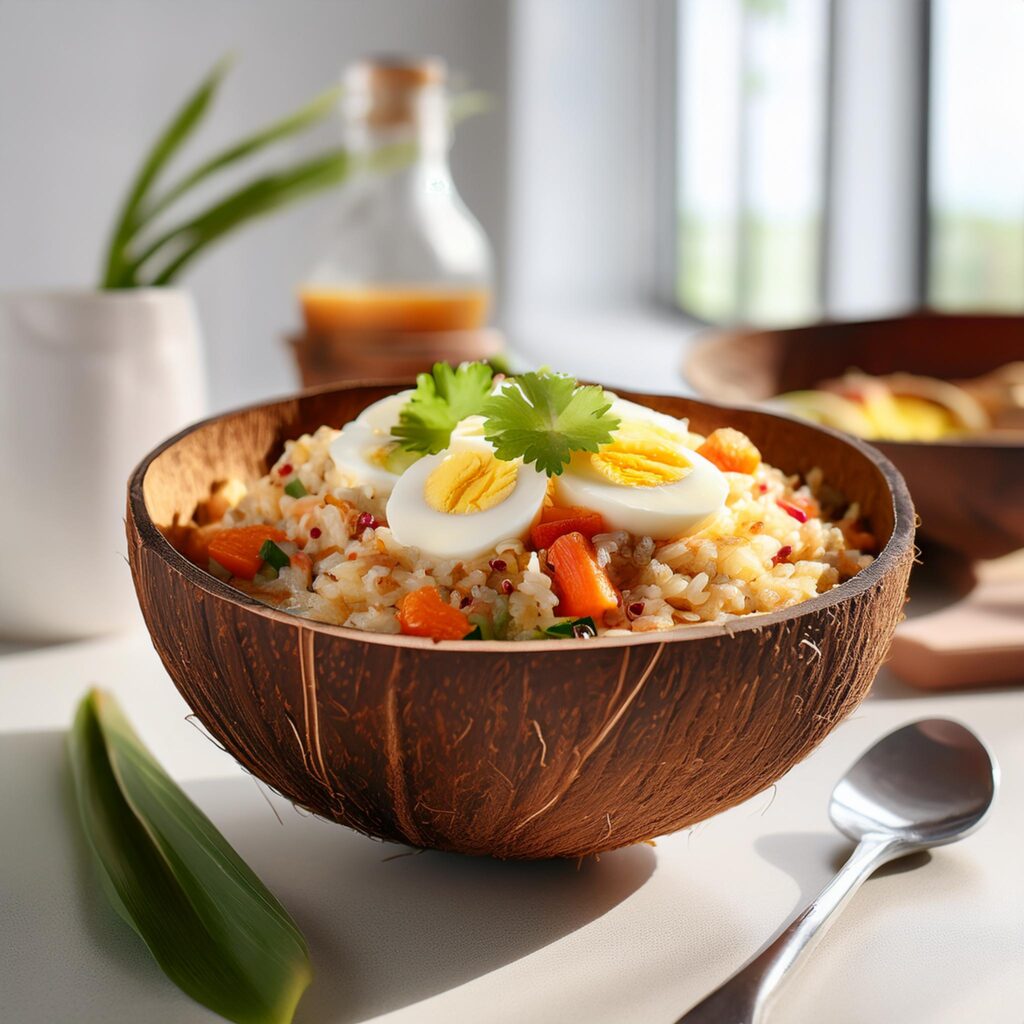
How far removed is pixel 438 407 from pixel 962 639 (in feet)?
2.09

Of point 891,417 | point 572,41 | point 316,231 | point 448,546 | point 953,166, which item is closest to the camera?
point 448,546

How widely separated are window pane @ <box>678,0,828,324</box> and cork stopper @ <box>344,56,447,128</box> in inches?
47.4

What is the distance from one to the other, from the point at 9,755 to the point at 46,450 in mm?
399

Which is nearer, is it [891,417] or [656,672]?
[656,672]

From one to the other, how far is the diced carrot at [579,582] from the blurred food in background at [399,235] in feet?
5.44

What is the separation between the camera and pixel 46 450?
1404 mm

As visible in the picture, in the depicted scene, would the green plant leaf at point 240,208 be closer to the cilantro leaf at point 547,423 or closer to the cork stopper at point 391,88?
the cork stopper at point 391,88

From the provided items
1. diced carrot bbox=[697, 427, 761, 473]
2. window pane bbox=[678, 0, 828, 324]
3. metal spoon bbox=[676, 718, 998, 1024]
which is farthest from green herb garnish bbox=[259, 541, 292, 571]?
window pane bbox=[678, 0, 828, 324]

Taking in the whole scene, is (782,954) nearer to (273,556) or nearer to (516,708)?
(516,708)

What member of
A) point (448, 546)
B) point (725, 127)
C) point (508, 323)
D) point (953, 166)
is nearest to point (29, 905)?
point (448, 546)

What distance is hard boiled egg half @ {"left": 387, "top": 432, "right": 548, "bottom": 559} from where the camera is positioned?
0.89 m

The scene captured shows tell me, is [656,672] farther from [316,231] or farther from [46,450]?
[316,231]

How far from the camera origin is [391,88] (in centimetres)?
256

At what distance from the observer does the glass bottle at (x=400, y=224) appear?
100 inches
